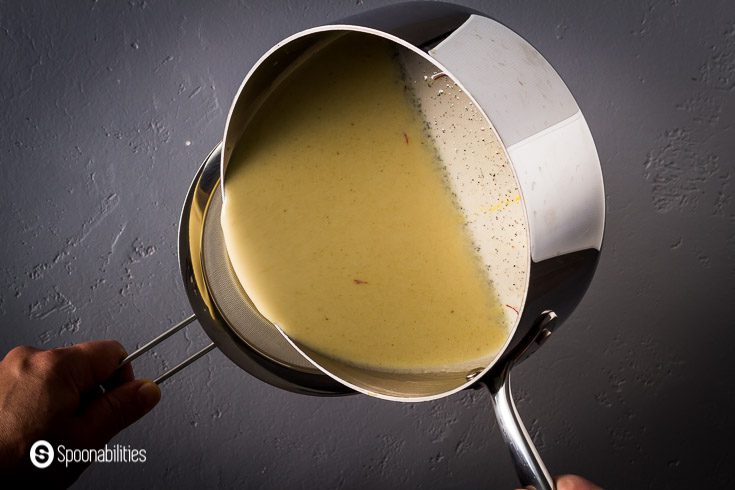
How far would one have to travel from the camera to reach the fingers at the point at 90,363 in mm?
728

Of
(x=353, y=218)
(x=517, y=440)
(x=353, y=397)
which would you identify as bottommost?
(x=353, y=397)

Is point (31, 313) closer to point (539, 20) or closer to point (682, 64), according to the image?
point (539, 20)

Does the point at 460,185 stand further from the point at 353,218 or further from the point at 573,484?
the point at 573,484

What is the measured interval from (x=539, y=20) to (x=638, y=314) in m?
0.39

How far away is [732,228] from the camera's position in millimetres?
927

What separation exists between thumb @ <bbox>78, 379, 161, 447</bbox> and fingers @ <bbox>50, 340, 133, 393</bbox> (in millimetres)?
19

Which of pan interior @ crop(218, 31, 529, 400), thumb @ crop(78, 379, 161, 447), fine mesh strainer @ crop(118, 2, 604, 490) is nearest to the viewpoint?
fine mesh strainer @ crop(118, 2, 604, 490)

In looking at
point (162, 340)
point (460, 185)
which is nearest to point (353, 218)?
point (460, 185)

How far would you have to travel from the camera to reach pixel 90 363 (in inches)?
29.4

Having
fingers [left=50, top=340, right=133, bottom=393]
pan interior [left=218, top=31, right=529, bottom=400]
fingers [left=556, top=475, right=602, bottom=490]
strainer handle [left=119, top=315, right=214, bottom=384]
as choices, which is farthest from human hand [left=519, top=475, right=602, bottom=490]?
fingers [left=50, top=340, right=133, bottom=393]

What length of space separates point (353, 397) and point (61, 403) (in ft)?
1.40

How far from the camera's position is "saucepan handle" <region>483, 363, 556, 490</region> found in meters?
0.54

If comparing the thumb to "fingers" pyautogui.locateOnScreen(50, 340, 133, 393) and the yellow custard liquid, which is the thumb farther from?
the yellow custard liquid

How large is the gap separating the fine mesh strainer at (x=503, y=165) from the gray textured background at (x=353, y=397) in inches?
12.9
